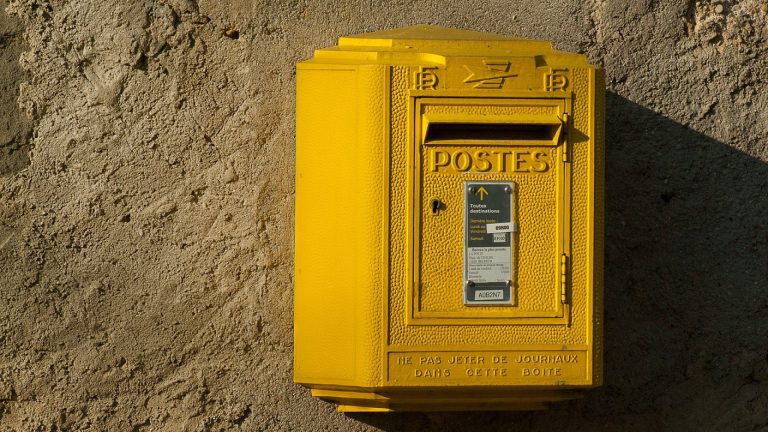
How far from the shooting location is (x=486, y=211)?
233cm

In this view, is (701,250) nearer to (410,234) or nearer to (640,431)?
(640,431)

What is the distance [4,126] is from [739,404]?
7.18ft

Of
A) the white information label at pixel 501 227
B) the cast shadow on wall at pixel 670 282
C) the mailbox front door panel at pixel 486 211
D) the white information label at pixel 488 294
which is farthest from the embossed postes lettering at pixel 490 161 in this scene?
the cast shadow on wall at pixel 670 282

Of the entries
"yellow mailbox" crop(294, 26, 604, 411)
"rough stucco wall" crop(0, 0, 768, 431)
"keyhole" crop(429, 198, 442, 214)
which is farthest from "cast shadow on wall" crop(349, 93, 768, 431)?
"keyhole" crop(429, 198, 442, 214)

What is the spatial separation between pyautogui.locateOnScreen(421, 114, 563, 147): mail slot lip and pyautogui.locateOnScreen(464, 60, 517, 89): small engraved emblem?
78 millimetres

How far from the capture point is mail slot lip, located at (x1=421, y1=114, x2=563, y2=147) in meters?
2.30

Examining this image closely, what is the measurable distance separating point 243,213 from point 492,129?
0.77 metres

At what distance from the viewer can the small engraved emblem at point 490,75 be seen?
7.62ft

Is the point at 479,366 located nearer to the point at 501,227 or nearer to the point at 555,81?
the point at 501,227

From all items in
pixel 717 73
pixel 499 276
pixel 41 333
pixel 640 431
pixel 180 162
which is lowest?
pixel 640 431

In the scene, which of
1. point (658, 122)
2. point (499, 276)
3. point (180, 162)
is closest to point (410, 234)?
point (499, 276)

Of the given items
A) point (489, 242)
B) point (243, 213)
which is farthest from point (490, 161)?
point (243, 213)

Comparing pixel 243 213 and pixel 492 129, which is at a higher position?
pixel 492 129

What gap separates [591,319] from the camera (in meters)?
2.38
